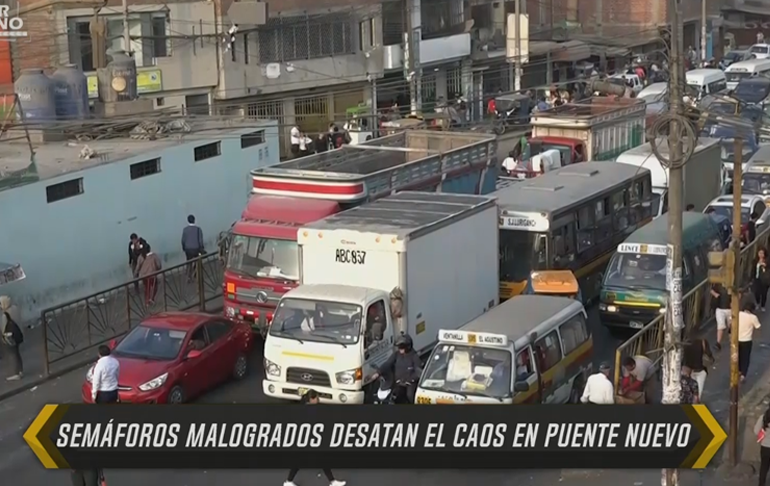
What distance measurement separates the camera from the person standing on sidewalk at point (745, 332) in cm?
1856

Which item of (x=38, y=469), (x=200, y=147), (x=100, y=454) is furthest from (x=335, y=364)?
(x=200, y=147)

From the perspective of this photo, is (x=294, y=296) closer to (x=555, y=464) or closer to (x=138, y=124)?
(x=555, y=464)

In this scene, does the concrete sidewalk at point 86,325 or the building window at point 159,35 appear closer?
the concrete sidewalk at point 86,325

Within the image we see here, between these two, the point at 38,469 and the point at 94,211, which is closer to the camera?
the point at 38,469

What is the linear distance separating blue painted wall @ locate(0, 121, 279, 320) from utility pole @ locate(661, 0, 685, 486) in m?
12.7

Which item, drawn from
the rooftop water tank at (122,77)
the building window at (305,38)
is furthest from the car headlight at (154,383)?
the building window at (305,38)

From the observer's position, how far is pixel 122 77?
32.9m

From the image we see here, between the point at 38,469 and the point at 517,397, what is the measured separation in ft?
20.7

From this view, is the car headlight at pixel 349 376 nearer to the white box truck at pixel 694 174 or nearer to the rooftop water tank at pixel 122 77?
the white box truck at pixel 694 174

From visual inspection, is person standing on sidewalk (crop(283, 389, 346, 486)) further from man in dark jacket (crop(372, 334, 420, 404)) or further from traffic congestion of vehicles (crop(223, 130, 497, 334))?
traffic congestion of vehicles (crop(223, 130, 497, 334))

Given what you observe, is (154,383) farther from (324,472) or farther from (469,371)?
(469,371)

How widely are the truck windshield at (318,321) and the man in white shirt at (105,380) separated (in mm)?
2551

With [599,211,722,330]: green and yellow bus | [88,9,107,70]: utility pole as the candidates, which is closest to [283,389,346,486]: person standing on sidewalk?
[599,211,722,330]: green and yellow bus

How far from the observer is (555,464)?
9930 millimetres
